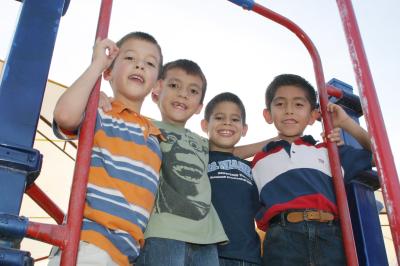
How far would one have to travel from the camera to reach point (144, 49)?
4.66 ft

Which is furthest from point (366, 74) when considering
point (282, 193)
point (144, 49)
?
point (144, 49)

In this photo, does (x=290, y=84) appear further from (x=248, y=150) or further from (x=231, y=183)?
(x=231, y=183)

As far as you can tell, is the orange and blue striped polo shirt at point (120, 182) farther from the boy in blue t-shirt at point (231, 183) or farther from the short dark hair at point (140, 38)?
the boy in blue t-shirt at point (231, 183)

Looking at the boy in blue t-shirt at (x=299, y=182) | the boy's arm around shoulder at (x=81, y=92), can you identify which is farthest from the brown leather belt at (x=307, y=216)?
the boy's arm around shoulder at (x=81, y=92)

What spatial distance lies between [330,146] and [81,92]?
0.81 meters

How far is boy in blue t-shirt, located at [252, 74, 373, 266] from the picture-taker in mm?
1377

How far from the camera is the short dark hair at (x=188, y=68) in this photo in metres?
1.73

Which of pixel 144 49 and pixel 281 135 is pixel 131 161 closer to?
pixel 144 49

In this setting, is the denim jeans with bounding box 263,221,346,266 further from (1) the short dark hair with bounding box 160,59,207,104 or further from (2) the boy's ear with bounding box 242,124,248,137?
(1) the short dark hair with bounding box 160,59,207,104

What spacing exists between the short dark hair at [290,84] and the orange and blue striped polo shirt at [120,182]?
0.71 metres

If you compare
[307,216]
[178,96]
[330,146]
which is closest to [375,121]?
[330,146]

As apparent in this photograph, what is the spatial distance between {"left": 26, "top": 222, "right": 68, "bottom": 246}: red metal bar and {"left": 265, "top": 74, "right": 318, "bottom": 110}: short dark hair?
4.19 feet

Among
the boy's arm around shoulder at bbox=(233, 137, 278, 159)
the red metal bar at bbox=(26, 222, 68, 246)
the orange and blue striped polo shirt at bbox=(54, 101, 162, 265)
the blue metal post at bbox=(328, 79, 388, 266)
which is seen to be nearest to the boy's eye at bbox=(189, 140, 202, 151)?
the orange and blue striped polo shirt at bbox=(54, 101, 162, 265)

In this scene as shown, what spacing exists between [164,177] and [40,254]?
4928 millimetres
